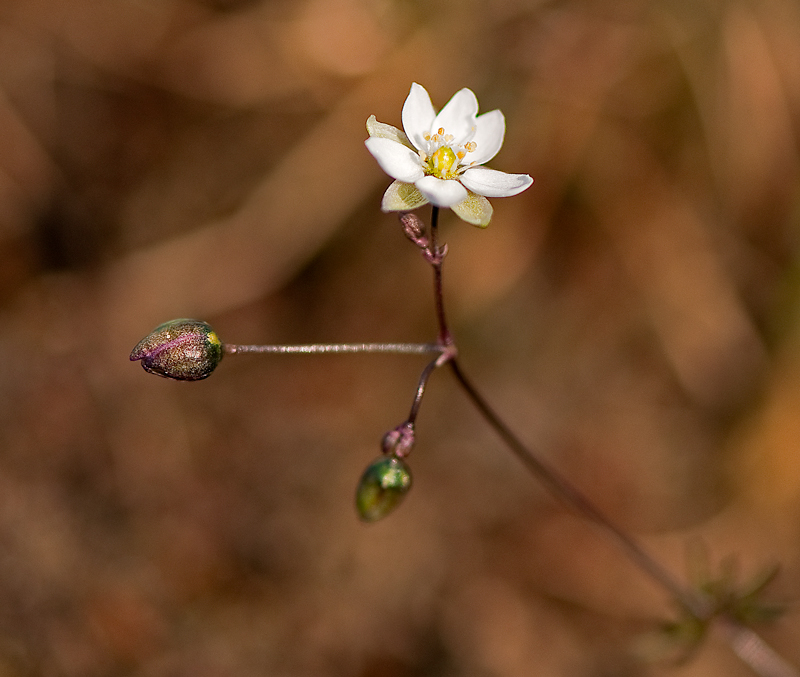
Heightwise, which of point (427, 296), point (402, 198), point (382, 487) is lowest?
point (382, 487)

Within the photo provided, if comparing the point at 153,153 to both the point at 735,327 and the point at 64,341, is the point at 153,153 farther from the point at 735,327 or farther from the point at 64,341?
the point at 735,327

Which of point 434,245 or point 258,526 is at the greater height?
point 258,526

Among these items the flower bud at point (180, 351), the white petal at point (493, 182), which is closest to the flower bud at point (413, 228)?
the white petal at point (493, 182)

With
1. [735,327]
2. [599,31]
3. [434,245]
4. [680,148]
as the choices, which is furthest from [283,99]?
[735,327]

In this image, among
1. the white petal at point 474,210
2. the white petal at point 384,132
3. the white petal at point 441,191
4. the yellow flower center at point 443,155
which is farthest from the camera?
the yellow flower center at point 443,155

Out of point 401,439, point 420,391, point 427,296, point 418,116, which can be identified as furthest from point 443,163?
point 427,296

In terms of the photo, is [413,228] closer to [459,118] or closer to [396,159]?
[396,159]

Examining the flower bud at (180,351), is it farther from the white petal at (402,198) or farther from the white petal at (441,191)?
the white petal at (441,191)
